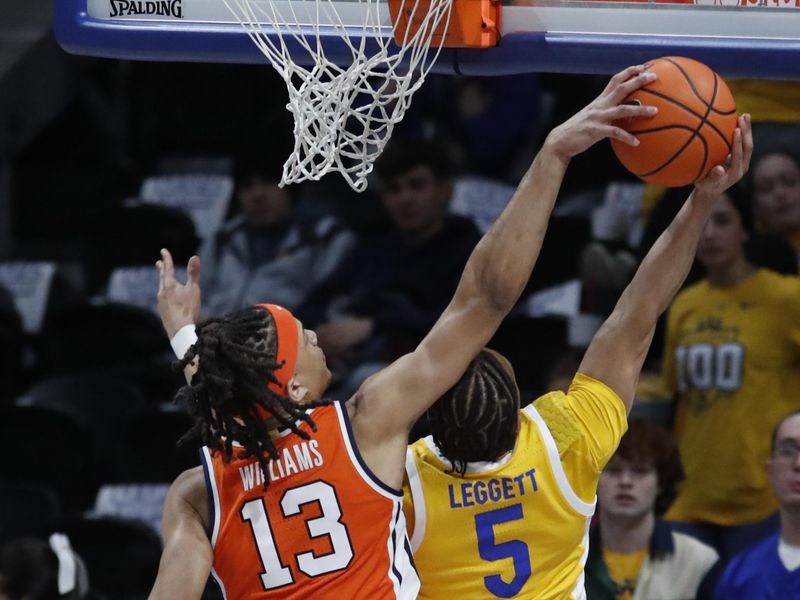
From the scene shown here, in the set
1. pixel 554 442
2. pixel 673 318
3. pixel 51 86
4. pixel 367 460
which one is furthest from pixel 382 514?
pixel 51 86

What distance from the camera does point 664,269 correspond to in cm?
394

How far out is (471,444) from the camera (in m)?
3.73

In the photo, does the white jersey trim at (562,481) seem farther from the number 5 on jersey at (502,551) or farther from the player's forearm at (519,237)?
the player's forearm at (519,237)

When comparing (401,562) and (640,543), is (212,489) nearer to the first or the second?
(401,562)

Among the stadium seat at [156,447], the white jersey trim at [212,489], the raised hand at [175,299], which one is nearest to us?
the white jersey trim at [212,489]

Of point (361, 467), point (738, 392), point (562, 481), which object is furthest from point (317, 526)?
point (738, 392)

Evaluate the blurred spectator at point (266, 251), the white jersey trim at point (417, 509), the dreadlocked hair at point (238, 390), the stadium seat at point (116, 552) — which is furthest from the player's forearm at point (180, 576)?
the blurred spectator at point (266, 251)

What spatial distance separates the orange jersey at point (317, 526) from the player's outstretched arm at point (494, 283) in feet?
0.39

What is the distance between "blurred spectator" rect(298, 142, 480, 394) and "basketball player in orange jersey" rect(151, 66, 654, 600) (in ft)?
10.5

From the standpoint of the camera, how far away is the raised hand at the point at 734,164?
3750 mm

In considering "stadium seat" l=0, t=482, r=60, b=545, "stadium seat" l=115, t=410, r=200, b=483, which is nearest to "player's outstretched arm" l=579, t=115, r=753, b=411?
"stadium seat" l=115, t=410, r=200, b=483

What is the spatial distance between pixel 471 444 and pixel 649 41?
3.71ft

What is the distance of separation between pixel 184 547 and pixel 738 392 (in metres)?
2.97

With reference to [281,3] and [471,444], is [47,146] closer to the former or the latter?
[281,3]
